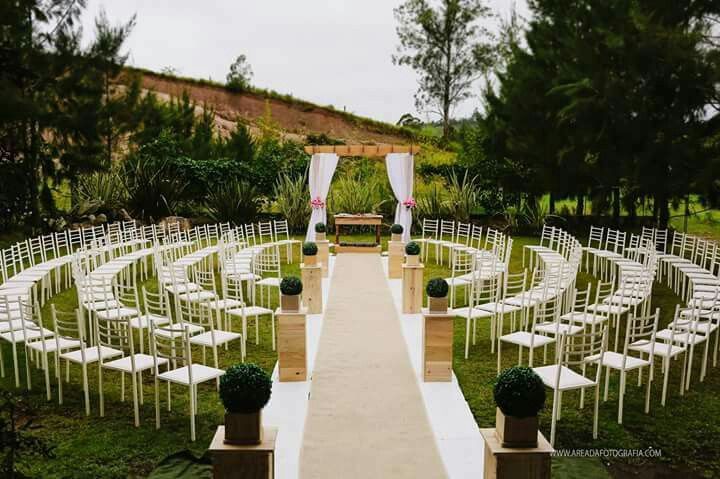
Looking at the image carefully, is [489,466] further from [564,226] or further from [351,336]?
[564,226]

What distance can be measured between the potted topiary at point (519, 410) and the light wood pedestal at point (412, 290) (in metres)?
4.70

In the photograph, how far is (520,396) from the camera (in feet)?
9.46

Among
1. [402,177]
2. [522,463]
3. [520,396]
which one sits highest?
[402,177]

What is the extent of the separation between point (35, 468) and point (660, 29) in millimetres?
11125

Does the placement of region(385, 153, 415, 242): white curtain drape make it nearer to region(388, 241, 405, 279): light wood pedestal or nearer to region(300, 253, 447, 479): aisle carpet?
region(388, 241, 405, 279): light wood pedestal

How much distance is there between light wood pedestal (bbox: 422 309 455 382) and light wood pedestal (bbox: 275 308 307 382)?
1049mm

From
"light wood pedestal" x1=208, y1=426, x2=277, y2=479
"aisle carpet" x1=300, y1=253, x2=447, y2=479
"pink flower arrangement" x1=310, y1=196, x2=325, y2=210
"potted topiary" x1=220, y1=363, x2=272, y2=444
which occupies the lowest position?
"aisle carpet" x1=300, y1=253, x2=447, y2=479

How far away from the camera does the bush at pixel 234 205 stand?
16312 mm

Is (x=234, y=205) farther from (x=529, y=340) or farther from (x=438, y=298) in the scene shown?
(x=529, y=340)

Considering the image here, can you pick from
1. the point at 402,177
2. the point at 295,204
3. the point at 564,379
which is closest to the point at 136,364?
the point at 564,379

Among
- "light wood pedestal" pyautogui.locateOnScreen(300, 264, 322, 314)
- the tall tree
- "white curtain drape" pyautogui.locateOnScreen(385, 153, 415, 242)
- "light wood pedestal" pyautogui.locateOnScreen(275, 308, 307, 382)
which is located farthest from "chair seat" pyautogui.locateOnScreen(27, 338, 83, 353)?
the tall tree

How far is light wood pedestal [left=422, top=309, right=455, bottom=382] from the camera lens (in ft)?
17.1

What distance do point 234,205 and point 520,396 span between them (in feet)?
46.5

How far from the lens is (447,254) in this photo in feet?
43.0
